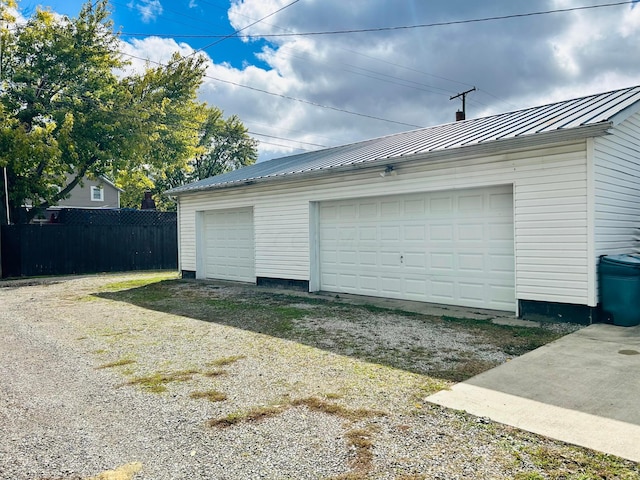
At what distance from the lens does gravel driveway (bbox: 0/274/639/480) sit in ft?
8.64

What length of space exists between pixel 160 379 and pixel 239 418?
53.0 inches

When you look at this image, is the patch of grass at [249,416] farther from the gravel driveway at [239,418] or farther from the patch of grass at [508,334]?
the patch of grass at [508,334]

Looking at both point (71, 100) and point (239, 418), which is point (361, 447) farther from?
point (71, 100)

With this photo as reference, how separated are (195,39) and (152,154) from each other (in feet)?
23.3

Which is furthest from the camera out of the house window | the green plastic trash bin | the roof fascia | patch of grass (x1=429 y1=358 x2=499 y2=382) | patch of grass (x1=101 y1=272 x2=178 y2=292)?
the house window

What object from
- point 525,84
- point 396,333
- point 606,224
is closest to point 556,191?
point 606,224

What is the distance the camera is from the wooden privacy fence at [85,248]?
48.0 feet

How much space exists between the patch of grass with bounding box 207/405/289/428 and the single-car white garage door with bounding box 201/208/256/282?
8560 mm

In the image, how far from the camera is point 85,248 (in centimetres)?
1592

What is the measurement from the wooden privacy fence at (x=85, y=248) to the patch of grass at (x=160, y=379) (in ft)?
42.9

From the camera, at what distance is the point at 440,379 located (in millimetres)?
4160

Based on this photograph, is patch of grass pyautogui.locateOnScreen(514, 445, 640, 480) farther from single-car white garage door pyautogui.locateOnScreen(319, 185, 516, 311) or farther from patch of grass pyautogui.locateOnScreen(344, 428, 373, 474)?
single-car white garage door pyautogui.locateOnScreen(319, 185, 516, 311)

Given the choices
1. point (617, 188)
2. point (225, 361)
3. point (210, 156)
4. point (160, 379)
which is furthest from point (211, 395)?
point (210, 156)

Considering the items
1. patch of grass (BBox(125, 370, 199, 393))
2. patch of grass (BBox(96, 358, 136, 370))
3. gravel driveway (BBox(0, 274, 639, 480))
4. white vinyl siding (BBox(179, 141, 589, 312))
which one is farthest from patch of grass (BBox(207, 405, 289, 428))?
white vinyl siding (BBox(179, 141, 589, 312))
